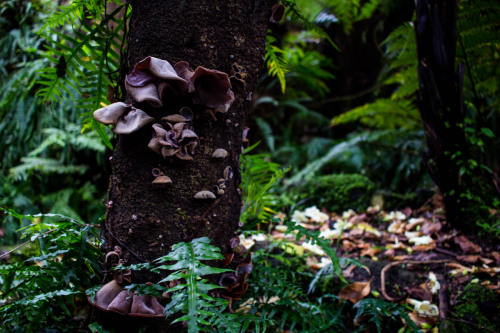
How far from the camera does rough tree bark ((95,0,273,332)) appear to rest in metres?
1.08

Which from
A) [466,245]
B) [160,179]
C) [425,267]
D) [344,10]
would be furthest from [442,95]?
[344,10]

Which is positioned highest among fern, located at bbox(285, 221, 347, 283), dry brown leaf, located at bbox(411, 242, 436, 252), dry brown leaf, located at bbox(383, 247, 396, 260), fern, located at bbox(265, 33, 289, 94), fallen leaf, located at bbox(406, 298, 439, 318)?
fern, located at bbox(265, 33, 289, 94)

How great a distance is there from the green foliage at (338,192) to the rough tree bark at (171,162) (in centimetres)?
208

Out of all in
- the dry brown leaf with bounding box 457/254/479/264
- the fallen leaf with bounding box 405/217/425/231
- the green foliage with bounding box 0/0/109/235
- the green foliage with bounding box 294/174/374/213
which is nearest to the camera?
the dry brown leaf with bounding box 457/254/479/264

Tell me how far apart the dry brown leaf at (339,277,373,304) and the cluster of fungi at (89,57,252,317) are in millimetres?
848

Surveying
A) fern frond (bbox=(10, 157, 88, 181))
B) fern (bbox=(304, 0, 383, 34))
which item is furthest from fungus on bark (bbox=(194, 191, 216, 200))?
fern (bbox=(304, 0, 383, 34))

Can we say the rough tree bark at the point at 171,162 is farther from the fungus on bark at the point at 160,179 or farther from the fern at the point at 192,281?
the fern at the point at 192,281

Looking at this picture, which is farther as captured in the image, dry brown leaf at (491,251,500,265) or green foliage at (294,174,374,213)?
green foliage at (294,174,374,213)

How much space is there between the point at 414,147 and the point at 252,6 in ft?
8.75

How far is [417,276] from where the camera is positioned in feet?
5.81

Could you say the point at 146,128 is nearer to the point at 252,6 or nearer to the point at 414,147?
the point at 252,6

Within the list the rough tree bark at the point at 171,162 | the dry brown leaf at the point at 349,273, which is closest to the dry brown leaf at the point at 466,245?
the dry brown leaf at the point at 349,273

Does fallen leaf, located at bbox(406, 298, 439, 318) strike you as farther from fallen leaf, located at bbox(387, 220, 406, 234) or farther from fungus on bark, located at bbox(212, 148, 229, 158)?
fungus on bark, located at bbox(212, 148, 229, 158)

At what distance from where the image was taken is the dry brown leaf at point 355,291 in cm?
159
